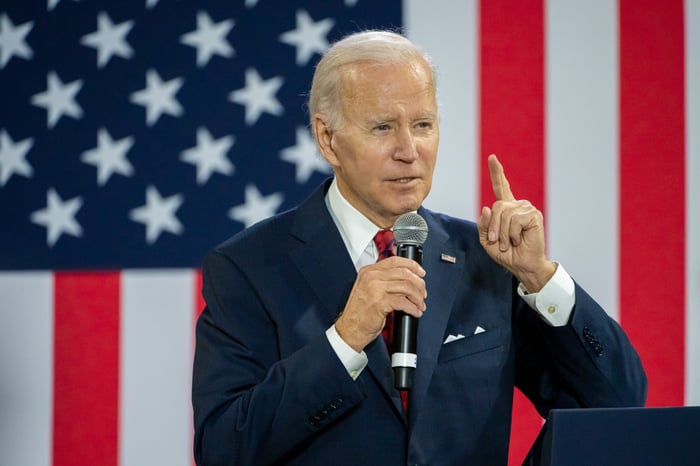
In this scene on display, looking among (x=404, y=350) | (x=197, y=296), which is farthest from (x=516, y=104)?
(x=404, y=350)

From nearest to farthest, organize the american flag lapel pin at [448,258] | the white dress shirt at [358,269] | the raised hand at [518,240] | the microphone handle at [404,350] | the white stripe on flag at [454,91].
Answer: the microphone handle at [404,350]
the white dress shirt at [358,269]
the raised hand at [518,240]
the american flag lapel pin at [448,258]
the white stripe on flag at [454,91]

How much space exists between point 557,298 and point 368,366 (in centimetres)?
34

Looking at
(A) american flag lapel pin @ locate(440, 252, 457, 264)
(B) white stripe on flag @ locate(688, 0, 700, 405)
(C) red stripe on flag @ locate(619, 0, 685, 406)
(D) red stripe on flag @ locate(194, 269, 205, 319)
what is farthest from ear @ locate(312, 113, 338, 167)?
(B) white stripe on flag @ locate(688, 0, 700, 405)

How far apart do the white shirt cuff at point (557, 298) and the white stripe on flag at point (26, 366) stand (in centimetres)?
166

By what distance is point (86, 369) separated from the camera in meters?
2.57

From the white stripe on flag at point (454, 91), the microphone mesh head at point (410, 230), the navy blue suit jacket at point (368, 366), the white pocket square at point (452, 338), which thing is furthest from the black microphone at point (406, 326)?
the white stripe on flag at point (454, 91)

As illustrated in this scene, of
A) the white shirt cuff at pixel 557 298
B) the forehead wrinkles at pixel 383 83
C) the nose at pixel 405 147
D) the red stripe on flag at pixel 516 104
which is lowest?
the white shirt cuff at pixel 557 298

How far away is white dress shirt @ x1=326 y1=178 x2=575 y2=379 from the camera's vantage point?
4.24 feet

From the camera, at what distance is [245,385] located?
136cm

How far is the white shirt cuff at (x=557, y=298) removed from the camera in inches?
56.2

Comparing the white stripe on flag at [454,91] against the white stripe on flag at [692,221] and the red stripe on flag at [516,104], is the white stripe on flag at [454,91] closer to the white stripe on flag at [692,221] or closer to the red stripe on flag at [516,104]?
the red stripe on flag at [516,104]

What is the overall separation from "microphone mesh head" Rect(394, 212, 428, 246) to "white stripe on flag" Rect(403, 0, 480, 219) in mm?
1212

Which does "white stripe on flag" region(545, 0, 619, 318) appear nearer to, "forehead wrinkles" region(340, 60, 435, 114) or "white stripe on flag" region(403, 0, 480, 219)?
"white stripe on flag" region(403, 0, 480, 219)

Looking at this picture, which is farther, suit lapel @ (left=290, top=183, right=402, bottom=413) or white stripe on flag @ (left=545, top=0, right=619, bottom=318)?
white stripe on flag @ (left=545, top=0, right=619, bottom=318)
